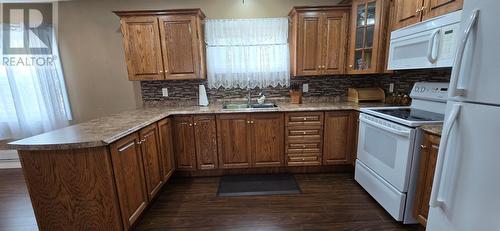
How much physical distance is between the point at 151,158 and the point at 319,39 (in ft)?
7.76

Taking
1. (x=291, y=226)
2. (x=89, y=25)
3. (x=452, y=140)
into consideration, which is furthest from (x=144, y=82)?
(x=452, y=140)

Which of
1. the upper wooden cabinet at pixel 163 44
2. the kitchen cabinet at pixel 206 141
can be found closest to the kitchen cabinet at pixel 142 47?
the upper wooden cabinet at pixel 163 44

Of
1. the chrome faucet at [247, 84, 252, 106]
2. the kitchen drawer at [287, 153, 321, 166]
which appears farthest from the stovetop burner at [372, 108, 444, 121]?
the chrome faucet at [247, 84, 252, 106]

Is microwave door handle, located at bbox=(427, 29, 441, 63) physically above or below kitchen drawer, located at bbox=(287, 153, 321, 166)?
above

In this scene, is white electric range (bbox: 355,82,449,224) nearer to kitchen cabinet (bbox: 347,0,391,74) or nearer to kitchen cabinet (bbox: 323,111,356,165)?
kitchen cabinet (bbox: 323,111,356,165)

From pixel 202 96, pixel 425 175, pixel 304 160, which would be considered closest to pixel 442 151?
pixel 425 175

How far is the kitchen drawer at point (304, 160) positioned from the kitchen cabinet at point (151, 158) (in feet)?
4.97

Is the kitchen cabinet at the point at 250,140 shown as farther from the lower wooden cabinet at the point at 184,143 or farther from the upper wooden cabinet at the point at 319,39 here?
the upper wooden cabinet at the point at 319,39

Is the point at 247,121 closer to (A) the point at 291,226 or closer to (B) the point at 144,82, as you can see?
(A) the point at 291,226

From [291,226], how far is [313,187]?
73cm

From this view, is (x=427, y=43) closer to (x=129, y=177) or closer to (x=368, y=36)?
(x=368, y=36)

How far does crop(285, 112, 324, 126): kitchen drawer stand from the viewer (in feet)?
8.59

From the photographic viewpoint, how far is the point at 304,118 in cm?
263

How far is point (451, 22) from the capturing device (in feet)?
5.20
